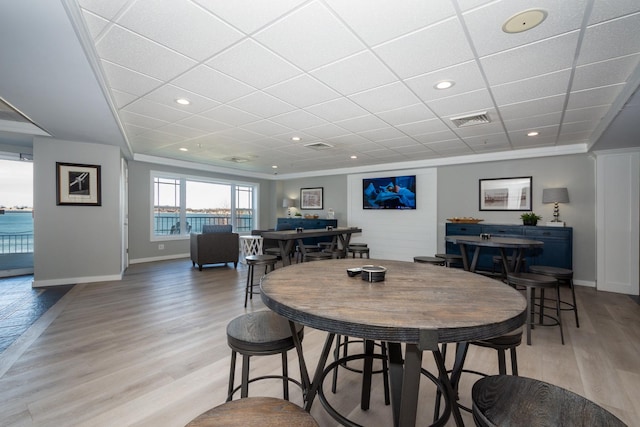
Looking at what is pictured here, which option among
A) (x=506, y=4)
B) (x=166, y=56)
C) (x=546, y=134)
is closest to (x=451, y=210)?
(x=546, y=134)

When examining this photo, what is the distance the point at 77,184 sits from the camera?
461cm

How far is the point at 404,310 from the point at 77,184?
5.53 m

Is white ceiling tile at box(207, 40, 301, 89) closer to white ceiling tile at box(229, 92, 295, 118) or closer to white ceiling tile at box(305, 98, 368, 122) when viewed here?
white ceiling tile at box(229, 92, 295, 118)

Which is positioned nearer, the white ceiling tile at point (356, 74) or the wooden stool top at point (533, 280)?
the white ceiling tile at point (356, 74)

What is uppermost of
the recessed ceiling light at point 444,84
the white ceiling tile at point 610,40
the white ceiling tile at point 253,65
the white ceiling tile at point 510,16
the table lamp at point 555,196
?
the white ceiling tile at point 253,65

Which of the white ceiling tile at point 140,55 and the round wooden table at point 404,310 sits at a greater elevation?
the white ceiling tile at point 140,55

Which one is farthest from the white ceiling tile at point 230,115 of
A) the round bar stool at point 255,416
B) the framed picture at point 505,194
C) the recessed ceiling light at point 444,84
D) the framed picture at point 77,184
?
the framed picture at point 505,194

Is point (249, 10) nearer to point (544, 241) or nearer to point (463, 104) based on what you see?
point (463, 104)

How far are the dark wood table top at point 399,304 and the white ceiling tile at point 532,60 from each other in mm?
1826

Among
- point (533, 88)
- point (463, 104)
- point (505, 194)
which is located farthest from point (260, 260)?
point (505, 194)

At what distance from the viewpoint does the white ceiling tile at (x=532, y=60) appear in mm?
2115

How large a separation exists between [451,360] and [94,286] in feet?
16.3

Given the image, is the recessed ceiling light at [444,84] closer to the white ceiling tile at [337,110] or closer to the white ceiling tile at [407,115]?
the white ceiling tile at [407,115]

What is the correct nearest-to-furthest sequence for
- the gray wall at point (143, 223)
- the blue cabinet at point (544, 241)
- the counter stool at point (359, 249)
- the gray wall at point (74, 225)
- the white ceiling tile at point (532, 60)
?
the white ceiling tile at point (532, 60) < the gray wall at point (74, 225) < the blue cabinet at point (544, 241) < the counter stool at point (359, 249) < the gray wall at point (143, 223)
